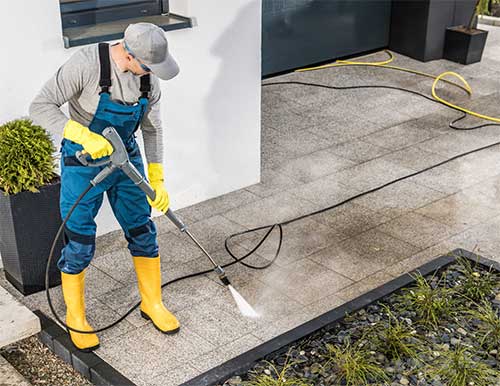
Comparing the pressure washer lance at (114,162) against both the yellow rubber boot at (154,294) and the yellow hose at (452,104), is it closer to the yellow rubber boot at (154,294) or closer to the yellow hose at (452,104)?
the yellow rubber boot at (154,294)

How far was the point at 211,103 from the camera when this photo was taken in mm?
A: 5895

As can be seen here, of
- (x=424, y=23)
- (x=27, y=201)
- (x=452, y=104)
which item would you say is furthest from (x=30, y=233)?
(x=424, y=23)

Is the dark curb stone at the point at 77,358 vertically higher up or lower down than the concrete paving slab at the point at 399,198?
higher up

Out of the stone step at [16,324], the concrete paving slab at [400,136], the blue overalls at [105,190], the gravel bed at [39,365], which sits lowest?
the gravel bed at [39,365]

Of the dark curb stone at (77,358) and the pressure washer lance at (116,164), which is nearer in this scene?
the pressure washer lance at (116,164)

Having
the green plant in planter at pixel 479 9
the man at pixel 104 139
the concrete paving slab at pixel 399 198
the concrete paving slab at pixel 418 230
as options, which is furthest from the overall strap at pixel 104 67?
the green plant in planter at pixel 479 9

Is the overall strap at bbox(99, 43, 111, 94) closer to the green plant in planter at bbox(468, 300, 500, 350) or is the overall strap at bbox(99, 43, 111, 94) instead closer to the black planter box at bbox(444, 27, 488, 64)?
the green plant in planter at bbox(468, 300, 500, 350)

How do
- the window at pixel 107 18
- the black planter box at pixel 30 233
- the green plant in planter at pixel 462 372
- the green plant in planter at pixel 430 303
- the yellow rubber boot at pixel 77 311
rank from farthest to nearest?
the window at pixel 107 18 → the black planter box at pixel 30 233 → the green plant in planter at pixel 430 303 → the yellow rubber boot at pixel 77 311 → the green plant in planter at pixel 462 372

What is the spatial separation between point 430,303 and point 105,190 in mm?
1864

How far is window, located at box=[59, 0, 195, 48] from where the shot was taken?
522 centimetres

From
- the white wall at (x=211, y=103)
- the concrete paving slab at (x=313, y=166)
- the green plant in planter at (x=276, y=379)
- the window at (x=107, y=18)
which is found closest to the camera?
the green plant in planter at (x=276, y=379)

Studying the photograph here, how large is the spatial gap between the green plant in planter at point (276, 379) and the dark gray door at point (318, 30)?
4.94 metres

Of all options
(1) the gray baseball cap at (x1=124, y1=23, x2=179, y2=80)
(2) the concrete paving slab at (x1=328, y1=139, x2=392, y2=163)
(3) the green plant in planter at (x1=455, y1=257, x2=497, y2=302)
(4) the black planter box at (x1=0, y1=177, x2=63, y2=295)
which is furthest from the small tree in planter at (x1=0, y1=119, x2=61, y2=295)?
(2) the concrete paving slab at (x1=328, y1=139, x2=392, y2=163)

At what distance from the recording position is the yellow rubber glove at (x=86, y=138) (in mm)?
3977
